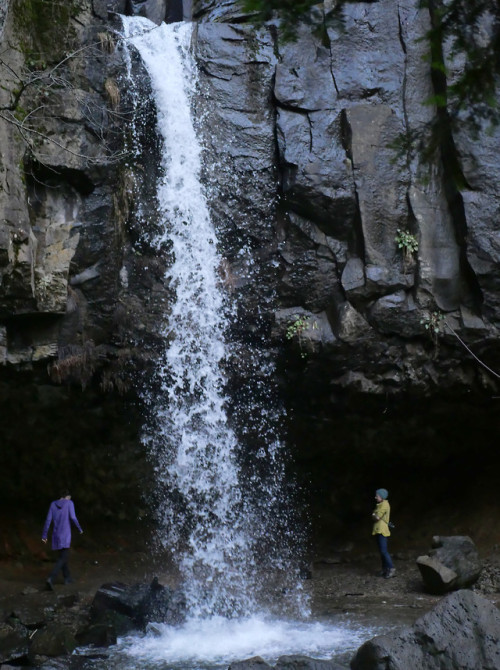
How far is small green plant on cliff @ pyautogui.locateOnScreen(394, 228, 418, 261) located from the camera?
36.6 ft

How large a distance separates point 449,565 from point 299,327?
4238mm

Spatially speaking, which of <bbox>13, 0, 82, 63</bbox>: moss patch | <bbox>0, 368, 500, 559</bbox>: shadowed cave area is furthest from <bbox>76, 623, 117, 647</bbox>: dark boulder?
<bbox>13, 0, 82, 63</bbox>: moss patch

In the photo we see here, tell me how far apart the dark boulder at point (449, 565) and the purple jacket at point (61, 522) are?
17.5 ft

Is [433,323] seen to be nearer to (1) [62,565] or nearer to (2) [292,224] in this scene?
(2) [292,224]

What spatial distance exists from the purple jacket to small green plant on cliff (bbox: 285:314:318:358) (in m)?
4.43

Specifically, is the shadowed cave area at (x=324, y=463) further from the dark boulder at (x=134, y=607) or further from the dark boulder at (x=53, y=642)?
the dark boulder at (x=53, y=642)

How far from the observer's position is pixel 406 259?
36.6ft

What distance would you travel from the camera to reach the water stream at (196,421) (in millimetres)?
11039

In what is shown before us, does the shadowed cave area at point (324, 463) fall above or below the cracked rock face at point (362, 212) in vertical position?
below

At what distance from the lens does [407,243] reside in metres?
11.2

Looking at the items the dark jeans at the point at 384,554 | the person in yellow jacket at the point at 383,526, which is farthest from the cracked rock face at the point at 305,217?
the dark jeans at the point at 384,554

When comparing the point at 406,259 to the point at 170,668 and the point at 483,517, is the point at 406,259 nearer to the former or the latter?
the point at 483,517

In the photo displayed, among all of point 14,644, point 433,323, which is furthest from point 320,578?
point 14,644

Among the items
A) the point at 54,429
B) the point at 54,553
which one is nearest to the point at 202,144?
the point at 54,429
